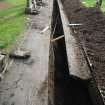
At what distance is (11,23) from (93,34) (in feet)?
13.6

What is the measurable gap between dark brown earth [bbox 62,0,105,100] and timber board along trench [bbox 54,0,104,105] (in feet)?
0.51

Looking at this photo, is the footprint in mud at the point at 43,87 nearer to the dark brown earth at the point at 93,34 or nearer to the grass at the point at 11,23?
the dark brown earth at the point at 93,34

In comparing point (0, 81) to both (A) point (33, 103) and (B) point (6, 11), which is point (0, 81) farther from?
(B) point (6, 11)

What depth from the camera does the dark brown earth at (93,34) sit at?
21.0 ft

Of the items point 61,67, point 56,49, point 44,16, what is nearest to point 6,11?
point 44,16

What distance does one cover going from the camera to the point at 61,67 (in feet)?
28.1

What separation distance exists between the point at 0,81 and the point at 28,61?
1429mm

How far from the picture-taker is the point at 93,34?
9039 mm

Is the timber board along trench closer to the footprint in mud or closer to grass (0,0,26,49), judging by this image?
the footprint in mud

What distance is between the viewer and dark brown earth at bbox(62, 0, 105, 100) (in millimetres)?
6416

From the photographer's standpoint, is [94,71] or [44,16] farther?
[44,16]

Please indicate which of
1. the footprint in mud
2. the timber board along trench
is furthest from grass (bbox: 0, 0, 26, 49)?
the footprint in mud

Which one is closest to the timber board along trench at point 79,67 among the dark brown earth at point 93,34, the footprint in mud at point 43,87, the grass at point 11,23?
the dark brown earth at point 93,34

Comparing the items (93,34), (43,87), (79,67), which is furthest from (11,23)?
(43,87)
